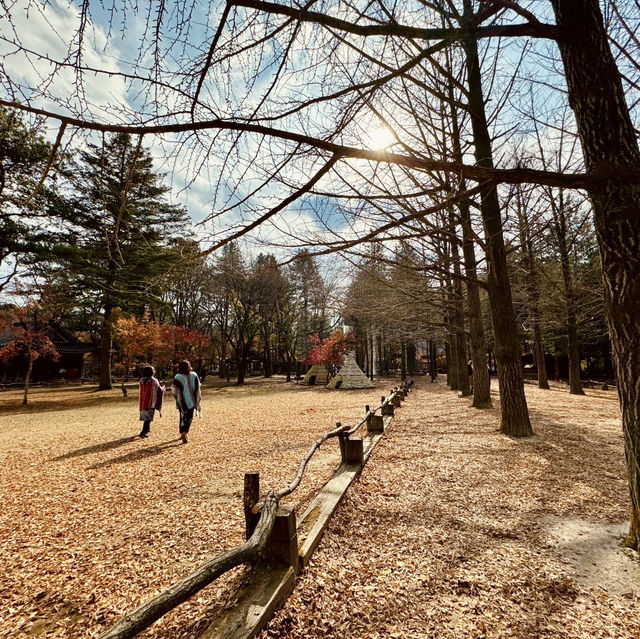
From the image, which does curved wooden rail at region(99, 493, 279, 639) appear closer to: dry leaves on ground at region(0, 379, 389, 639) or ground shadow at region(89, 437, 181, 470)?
dry leaves on ground at region(0, 379, 389, 639)

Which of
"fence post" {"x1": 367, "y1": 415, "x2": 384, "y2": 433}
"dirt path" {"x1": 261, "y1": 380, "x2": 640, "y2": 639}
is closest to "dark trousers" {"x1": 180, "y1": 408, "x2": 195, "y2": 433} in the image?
"fence post" {"x1": 367, "y1": 415, "x2": 384, "y2": 433}

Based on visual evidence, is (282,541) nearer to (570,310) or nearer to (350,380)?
(570,310)

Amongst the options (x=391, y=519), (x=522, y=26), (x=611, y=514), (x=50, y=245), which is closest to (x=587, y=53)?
(x=522, y=26)

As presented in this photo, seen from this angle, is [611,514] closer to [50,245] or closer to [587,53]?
[587,53]

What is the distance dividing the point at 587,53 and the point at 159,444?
9.27 meters

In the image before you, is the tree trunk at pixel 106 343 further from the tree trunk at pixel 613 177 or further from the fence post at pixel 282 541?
the tree trunk at pixel 613 177

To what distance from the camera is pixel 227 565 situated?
1835mm

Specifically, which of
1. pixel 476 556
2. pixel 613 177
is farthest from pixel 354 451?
pixel 613 177

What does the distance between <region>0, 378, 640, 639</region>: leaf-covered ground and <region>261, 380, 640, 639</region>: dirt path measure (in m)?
0.01

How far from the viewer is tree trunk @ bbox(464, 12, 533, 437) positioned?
6.73m

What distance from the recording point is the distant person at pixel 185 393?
7.62 m

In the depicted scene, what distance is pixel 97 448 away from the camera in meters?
7.38

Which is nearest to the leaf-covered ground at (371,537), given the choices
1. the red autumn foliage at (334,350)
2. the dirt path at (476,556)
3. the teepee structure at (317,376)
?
the dirt path at (476,556)

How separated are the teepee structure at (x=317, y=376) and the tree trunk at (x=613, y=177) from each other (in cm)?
2495
